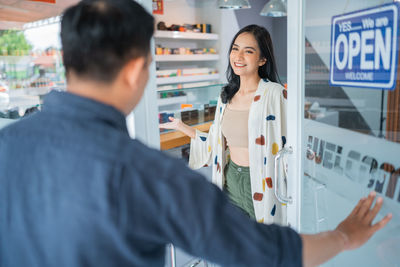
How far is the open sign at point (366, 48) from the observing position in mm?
999

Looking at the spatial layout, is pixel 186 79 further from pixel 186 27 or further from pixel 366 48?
pixel 366 48

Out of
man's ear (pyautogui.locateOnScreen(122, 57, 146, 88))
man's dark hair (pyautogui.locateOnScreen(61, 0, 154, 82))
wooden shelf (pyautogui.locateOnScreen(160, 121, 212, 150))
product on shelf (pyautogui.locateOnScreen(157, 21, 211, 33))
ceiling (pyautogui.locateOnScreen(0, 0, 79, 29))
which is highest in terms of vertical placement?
product on shelf (pyautogui.locateOnScreen(157, 21, 211, 33))

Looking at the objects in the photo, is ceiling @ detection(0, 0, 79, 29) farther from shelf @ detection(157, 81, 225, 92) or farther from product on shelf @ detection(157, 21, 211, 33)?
product on shelf @ detection(157, 21, 211, 33)

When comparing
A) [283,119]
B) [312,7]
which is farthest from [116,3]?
[283,119]

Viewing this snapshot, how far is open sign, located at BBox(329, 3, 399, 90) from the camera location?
3.28 feet

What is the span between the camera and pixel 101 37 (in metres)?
0.59

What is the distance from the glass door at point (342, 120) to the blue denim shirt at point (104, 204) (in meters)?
0.66

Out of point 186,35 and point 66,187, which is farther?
point 186,35

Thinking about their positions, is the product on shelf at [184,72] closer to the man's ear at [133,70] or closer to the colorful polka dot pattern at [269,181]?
the colorful polka dot pattern at [269,181]

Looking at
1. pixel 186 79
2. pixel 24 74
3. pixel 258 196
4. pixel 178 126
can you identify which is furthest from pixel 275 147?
pixel 186 79

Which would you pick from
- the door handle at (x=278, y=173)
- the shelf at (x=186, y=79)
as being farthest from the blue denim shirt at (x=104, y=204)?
the shelf at (x=186, y=79)

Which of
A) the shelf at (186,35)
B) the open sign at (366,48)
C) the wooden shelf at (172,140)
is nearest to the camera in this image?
the open sign at (366,48)

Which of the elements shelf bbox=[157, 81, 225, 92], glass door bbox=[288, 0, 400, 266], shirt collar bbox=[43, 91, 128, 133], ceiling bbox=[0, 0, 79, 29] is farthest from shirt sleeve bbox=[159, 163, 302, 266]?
ceiling bbox=[0, 0, 79, 29]

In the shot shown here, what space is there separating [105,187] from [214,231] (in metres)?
0.20
